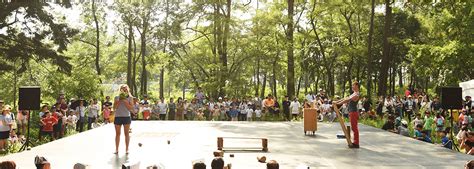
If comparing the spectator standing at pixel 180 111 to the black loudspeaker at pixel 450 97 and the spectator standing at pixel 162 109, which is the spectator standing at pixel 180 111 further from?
the black loudspeaker at pixel 450 97

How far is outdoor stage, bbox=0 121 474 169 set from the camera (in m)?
9.51

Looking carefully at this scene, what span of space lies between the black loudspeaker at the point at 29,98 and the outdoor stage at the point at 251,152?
1029 millimetres

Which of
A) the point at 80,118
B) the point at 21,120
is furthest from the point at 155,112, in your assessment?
the point at 21,120

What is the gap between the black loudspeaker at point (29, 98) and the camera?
1213 centimetres

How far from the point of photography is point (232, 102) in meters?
24.3

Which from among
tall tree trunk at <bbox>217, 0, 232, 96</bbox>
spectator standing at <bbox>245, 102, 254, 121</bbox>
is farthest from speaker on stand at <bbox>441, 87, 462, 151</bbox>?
tall tree trunk at <bbox>217, 0, 232, 96</bbox>

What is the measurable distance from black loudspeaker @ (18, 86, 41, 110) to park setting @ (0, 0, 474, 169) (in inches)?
1.0

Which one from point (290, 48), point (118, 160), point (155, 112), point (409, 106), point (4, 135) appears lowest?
point (118, 160)

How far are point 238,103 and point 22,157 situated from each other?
50.2 feet

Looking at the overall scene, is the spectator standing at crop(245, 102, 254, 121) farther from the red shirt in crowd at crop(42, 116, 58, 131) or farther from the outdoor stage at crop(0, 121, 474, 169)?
the red shirt in crowd at crop(42, 116, 58, 131)

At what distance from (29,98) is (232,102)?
13.1m

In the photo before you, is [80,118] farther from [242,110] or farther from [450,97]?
[450,97]

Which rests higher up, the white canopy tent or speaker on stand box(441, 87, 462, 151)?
the white canopy tent

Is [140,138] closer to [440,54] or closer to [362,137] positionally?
[362,137]
